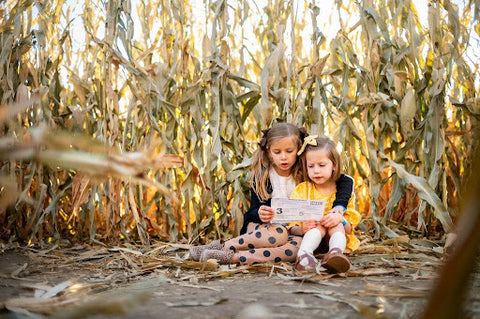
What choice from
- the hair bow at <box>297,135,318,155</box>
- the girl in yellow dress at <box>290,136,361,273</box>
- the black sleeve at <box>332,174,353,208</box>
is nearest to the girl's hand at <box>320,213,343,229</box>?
the girl in yellow dress at <box>290,136,361,273</box>

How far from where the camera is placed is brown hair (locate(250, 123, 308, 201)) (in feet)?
6.70

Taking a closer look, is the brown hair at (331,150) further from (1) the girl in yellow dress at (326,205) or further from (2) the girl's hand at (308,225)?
(2) the girl's hand at (308,225)

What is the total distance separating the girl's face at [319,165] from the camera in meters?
1.97

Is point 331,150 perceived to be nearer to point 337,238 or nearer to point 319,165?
point 319,165

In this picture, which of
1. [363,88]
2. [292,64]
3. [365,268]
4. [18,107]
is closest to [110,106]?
[292,64]

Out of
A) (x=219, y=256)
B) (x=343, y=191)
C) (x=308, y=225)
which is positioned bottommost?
(x=219, y=256)

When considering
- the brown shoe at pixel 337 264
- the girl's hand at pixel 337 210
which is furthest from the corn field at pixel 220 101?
the brown shoe at pixel 337 264

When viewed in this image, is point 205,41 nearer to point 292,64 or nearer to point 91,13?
point 292,64

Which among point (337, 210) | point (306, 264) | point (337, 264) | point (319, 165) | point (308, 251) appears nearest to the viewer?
point (337, 264)

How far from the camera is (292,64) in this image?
2256 mm

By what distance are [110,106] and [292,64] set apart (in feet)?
3.33

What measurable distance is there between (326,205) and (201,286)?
927 millimetres

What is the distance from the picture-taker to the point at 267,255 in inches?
72.1

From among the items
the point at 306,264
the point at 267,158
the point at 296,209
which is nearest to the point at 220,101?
the point at 267,158
